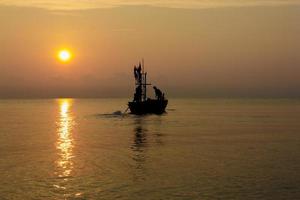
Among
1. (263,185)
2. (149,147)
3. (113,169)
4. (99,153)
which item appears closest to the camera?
(263,185)

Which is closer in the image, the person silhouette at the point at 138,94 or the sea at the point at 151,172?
the sea at the point at 151,172

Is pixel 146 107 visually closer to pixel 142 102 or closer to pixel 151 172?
pixel 142 102

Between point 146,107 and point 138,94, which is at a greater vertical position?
point 138,94

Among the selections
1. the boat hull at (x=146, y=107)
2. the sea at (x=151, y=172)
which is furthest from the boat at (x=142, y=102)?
the sea at (x=151, y=172)

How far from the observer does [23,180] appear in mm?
32156

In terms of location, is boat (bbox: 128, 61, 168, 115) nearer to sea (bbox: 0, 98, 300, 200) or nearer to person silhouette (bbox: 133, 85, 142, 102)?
person silhouette (bbox: 133, 85, 142, 102)

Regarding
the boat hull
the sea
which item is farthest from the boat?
the sea

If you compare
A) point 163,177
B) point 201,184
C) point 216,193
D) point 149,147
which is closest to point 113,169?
point 163,177

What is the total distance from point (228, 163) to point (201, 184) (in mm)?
10643

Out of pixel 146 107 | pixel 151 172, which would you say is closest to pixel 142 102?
pixel 146 107

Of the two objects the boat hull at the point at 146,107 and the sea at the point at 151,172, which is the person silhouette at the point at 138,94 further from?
the sea at the point at 151,172

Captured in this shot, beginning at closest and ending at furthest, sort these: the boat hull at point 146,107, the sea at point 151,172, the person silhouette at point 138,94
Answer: the sea at point 151,172 → the boat hull at point 146,107 → the person silhouette at point 138,94

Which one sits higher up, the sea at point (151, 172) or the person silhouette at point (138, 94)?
the person silhouette at point (138, 94)

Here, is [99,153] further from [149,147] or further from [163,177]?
[163,177]
